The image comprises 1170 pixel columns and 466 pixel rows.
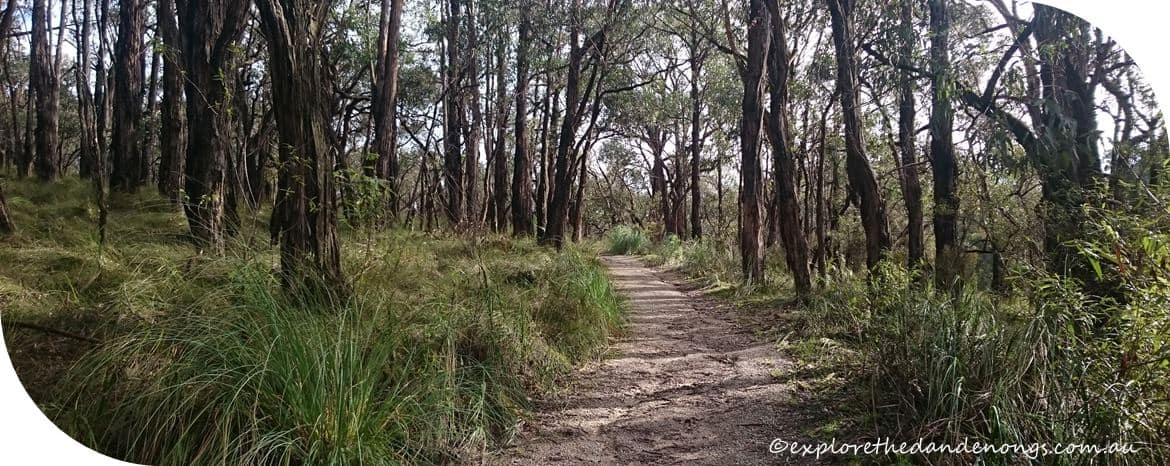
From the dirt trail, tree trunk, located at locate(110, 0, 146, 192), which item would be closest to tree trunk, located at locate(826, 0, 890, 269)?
the dirt trail

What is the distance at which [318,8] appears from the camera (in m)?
4.17

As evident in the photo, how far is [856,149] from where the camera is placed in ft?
20.1

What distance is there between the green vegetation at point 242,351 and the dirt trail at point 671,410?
331 millimetres

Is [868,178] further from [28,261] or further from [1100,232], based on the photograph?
[28,261]

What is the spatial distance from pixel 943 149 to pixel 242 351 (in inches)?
280

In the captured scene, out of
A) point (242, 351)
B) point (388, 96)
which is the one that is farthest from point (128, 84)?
point (242, 351)

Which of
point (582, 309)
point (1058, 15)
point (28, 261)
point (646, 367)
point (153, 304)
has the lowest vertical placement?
point (646, 367)

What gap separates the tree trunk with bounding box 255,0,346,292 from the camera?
305 cm

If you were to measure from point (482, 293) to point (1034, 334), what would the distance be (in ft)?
10.4

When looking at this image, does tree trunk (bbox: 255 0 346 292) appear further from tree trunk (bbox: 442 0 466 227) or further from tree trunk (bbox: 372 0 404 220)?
tree trunk (bbox: 442 0 466 227)

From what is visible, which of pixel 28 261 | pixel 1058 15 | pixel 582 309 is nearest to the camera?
pixel 28 261

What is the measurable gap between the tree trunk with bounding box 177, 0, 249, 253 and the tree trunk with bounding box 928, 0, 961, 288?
6137 mm

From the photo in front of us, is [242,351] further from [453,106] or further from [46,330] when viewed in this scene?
[453,106]

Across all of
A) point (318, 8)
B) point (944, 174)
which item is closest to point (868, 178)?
point (944, 174)
